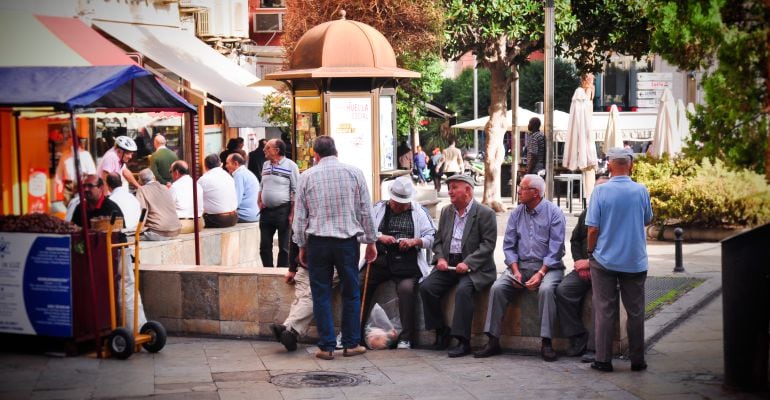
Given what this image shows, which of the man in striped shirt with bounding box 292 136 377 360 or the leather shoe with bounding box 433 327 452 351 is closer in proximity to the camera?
the man in striped shirt with bounding box 292 136 377 360

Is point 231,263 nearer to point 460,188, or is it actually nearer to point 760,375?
point 460,188

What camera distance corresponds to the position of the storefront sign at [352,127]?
15.0 m

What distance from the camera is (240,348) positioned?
1016 centimetres

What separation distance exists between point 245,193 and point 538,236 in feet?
22.3

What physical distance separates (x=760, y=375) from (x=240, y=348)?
4.44 m

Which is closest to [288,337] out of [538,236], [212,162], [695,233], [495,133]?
[538,236]

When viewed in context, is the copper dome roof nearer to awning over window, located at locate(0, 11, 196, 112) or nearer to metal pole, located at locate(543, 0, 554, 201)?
metal pole, located at locate(543, 0, 554, 201)

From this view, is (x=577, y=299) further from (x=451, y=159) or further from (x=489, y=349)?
(x=451, y=159)

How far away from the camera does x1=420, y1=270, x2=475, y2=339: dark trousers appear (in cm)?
972

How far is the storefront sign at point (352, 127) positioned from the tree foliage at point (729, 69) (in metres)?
6.48

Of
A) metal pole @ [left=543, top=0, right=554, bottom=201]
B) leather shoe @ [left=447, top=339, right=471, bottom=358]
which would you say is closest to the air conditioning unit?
metal pole @ [left=543, top=0, right=554, bottom=201]

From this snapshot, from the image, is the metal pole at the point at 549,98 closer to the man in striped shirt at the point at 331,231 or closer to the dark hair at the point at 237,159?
the dark hair at the point at 237,159

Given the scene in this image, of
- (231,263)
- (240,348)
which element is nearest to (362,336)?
(240,348)

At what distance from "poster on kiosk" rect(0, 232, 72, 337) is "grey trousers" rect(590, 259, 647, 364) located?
4288 mm
